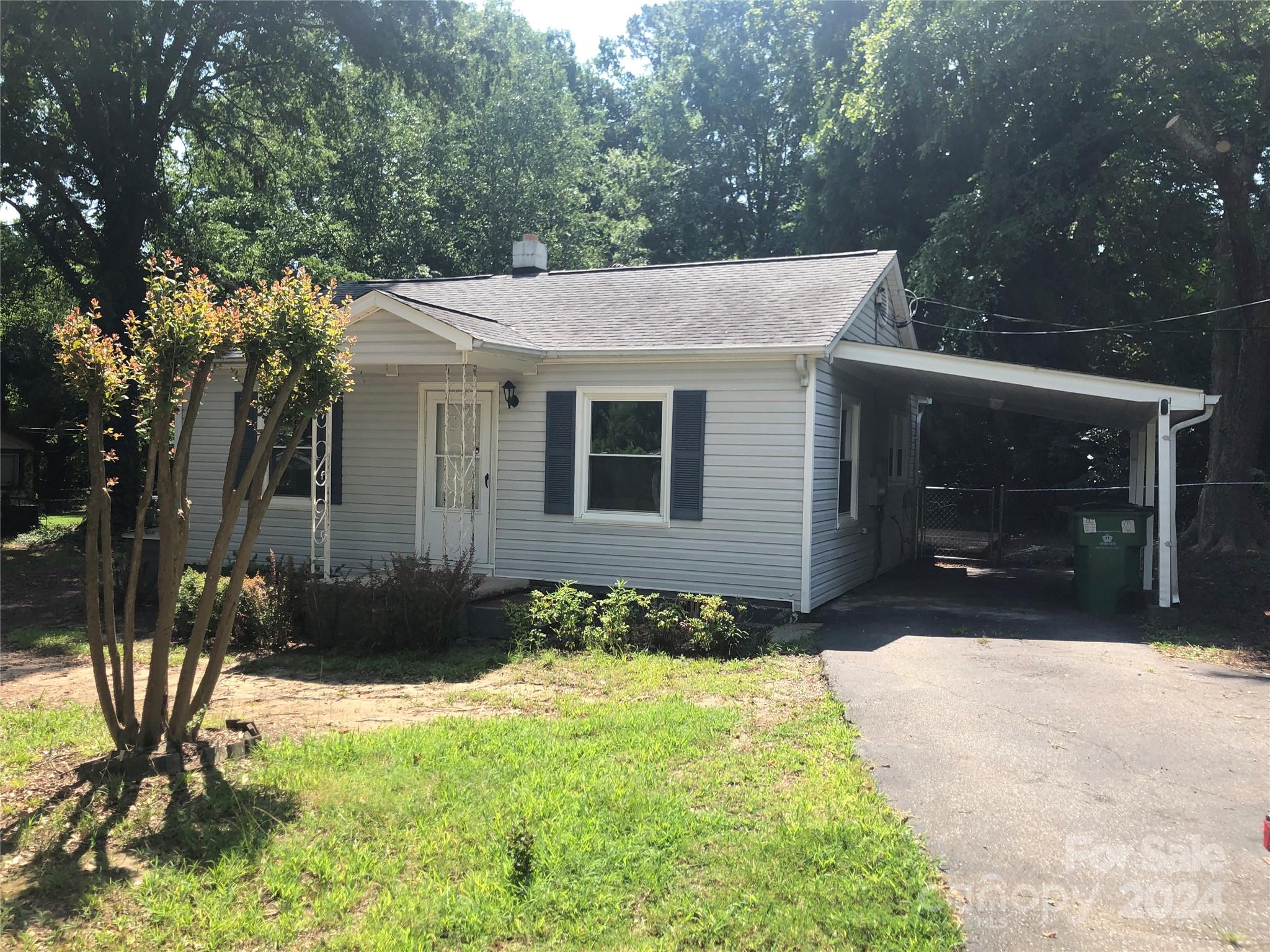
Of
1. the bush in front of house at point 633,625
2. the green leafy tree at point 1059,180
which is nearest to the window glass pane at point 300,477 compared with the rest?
the bush in front of house at point 633,625

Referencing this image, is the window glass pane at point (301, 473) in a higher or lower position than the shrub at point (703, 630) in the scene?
higher

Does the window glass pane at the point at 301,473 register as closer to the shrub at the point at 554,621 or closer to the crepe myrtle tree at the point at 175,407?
the shrub at the point at 554,621

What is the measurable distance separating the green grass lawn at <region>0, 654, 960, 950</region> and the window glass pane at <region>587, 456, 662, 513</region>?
4.76m

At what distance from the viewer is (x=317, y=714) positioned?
652 centimetres

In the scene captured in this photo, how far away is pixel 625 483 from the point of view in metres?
10.5

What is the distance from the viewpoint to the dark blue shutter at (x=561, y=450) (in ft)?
34.8

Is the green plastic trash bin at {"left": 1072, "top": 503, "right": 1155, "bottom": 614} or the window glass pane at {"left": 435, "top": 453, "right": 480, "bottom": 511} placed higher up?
the window glass pane at {"left": 435, "top": 453, "right": 480, "bottom": 511}

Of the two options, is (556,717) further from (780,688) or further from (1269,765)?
(1269,765)

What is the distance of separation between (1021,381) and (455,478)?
618 cm

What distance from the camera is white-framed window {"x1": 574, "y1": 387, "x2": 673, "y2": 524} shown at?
10320 millimetres

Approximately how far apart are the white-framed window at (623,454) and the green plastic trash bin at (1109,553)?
4489mm

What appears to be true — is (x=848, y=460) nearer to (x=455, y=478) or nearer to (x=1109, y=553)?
(x=1109, y=553)

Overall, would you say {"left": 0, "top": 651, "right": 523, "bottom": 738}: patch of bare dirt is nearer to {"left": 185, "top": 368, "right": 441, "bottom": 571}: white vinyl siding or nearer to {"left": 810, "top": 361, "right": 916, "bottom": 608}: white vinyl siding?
{"left": 185, "top": 368, "right": 441, "bottom": 571}: white vinyl siding

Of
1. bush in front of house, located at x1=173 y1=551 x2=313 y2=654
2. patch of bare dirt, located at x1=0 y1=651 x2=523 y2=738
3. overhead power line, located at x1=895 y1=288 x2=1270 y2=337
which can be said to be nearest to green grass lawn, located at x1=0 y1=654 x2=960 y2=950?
patch of bare dirt, located at x1=0 y1=651 x2=523 y2=738
